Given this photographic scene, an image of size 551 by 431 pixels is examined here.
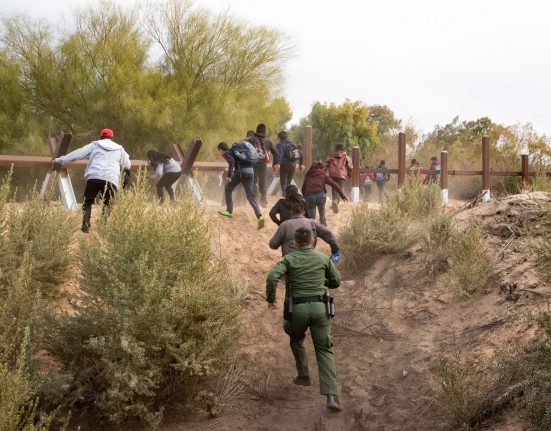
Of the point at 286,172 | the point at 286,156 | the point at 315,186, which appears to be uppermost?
the point at 286,156

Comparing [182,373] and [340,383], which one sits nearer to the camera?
[182,373]

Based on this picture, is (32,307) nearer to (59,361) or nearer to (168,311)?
(59,361)

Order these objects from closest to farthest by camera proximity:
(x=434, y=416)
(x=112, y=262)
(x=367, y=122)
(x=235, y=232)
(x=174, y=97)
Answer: (x=434, y=416) < (x=112, y=262) < (x=235, y=232) < (x=174, y=97) < (x=367, y=122)

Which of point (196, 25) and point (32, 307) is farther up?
point (196, 25)

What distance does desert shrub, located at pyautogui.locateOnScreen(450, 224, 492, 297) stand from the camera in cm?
851

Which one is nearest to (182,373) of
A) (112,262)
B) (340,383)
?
(112,262)

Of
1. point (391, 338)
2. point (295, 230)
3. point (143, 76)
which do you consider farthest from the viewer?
point (143, 76)

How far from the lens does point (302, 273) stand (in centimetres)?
695

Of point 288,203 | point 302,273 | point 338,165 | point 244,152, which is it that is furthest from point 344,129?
point 302,273

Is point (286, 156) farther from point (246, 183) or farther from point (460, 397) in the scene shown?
point (460, 397)

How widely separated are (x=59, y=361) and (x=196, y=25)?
1866 cm

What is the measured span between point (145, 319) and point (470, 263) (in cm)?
417

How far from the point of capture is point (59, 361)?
23.4 ft

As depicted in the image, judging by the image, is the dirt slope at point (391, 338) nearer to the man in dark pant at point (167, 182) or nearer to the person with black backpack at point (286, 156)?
the man in dark pant at point (167, 182)
